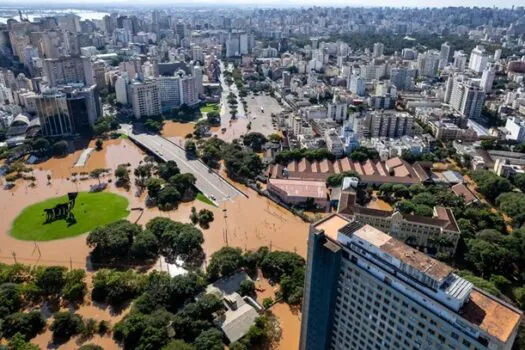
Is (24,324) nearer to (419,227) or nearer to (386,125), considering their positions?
(419,227)

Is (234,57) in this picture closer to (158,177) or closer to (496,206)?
(158,177)

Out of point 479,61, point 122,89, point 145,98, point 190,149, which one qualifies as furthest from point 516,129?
point 122,89

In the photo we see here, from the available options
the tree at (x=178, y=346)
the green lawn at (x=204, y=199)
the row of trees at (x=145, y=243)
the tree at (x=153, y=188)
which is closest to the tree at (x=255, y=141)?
the green lawn at (x=204, y=199)

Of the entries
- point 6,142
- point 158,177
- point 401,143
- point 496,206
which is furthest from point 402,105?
point 6,142

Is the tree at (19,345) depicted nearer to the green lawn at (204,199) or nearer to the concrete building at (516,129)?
the green lawn at (204,199)

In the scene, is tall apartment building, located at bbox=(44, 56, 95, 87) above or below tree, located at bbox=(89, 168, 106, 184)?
above

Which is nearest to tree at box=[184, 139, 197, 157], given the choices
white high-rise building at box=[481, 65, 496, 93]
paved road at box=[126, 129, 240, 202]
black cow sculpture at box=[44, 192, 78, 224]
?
paved road at box=[126, 129, 240, 202]

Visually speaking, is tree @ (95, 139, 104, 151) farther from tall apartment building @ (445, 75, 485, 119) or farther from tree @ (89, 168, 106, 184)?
tall apartment building @ (445, 75, 485, 119)

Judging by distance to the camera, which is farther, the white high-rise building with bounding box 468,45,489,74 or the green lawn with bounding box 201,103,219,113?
the white high-rise building with bounding box 468,45,489,74
